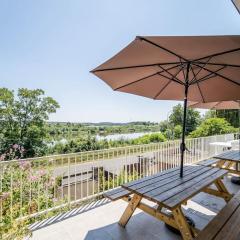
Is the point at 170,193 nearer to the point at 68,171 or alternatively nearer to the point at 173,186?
the point at 173,186

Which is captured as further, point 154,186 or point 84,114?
point 84,114

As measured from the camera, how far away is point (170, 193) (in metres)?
2.03

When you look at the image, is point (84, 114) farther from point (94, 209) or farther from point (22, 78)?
point (94, 209)

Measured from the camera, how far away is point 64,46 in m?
12.2

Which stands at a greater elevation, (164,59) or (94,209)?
(164,59)

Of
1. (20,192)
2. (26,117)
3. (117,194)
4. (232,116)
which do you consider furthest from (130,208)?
(26,117)

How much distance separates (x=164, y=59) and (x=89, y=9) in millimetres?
4630

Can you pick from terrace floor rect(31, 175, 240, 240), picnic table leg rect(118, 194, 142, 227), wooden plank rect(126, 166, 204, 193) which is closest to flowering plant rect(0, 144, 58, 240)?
terrace floor rect(31, 175, 240, 240)

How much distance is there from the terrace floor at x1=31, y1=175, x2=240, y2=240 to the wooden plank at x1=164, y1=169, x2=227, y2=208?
0.68 meters

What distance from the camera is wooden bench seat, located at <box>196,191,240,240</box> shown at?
Result: 4.88 feet

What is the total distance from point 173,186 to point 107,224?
1.16 metres

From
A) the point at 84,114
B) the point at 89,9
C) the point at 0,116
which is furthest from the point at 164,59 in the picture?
the point at 84,114

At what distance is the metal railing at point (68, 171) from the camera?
2.80m

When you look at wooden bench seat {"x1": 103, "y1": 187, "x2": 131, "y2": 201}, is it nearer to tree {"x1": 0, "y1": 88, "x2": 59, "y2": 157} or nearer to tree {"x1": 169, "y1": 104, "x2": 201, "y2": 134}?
tree {"x1": 0, "y1": 88, "x2": 59, "y2": 157}
